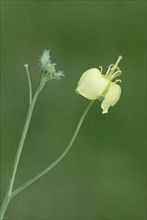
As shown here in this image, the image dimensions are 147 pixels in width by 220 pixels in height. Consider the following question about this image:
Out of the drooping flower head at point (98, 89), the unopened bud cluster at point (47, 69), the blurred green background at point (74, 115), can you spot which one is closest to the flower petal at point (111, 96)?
the drooping flower head at point (98, 89)

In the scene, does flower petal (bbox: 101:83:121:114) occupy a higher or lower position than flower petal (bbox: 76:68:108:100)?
lower

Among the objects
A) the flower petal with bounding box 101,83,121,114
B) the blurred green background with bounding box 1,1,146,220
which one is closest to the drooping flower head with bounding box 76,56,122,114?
the flower petal with bounding box 101,83,121,114

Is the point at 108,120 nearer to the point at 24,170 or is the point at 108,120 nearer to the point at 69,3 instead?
the point at 24,170

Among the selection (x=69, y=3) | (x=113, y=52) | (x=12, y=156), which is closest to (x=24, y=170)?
(x=12, y=156)

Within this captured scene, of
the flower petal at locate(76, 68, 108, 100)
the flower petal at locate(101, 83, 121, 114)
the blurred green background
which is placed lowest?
the blurred green background

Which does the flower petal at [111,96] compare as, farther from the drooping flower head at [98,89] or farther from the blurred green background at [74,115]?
the blurred green background at [74,115]

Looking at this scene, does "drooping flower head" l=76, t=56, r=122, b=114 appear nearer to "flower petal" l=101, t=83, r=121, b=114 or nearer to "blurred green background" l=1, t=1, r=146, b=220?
"flower petal" l=101, t=83, r=121, b=114

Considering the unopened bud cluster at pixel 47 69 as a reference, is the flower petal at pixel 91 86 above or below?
below

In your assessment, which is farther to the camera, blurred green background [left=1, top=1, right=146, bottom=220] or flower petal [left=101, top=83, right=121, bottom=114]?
blurred green background [left=1, top=1, right=146, bottom=220]
